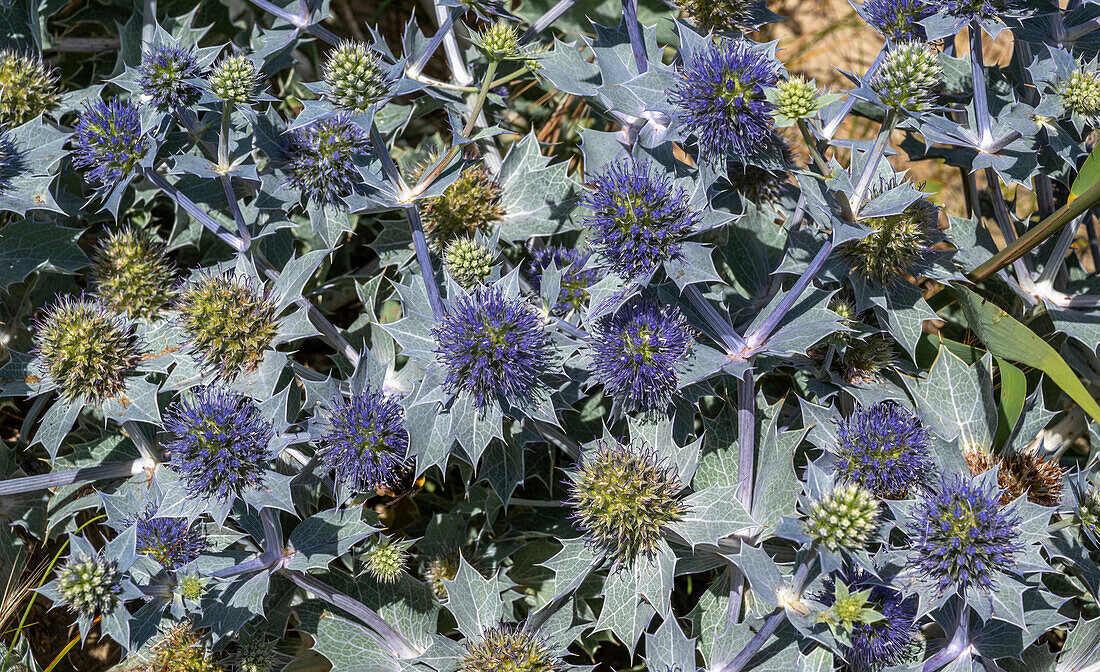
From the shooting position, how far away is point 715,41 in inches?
82.4

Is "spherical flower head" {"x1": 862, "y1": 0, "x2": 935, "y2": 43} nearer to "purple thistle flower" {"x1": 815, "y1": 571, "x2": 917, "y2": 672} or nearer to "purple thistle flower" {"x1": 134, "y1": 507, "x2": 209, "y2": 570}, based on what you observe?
"purple thistle flower" {"x1": 815, "y1": 571, "x2": 917, "y2": 672}

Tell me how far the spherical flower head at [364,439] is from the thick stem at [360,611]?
0.33 m

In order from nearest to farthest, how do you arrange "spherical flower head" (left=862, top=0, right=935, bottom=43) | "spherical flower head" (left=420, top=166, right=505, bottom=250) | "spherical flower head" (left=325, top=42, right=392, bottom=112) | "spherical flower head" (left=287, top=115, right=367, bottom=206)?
"spherical flower head" (left=325, top=42, right=392, bottom=112)
"spherical flower head" (left=862, top=0, right=935, bottom=43)
"spherical flower head" (left=287, top=115, right=367, bottom=206)
"spherical flower head" (left=420, top=166, right=505, bottom=250)

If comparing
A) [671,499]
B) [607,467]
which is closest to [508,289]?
[607,467]

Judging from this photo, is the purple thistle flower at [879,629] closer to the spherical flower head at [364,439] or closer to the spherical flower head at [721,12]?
the spherical flower head at [364,439]

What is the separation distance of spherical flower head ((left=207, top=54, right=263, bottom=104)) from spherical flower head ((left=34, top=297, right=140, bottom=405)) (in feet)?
2.45

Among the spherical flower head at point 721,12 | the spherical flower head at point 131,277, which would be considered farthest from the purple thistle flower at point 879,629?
the spherical flower head at point 131,277

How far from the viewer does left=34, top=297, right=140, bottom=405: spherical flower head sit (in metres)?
2.19

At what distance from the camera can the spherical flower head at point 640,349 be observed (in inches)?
73.7

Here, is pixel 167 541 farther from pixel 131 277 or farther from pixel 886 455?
pixel 886 455

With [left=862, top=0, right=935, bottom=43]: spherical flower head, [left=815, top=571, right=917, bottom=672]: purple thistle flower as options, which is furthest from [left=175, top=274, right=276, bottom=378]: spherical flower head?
[left=862, top=0, right=935, bottom=43]: spherical flower head

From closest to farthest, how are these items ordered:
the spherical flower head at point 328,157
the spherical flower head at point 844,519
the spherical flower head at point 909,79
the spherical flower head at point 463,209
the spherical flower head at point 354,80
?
1. the spherical flower head at point 844,519
2. the spherical flower head at point 909,79
3. the spherical flower head at point 354,80
4. the spherical flower head at point 328,157
5. the spherical flower head at point 463,209

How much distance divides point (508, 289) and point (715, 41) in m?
0.88

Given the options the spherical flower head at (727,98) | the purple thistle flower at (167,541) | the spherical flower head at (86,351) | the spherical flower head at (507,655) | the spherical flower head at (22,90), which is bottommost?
the spherical flower head at (507,655)
